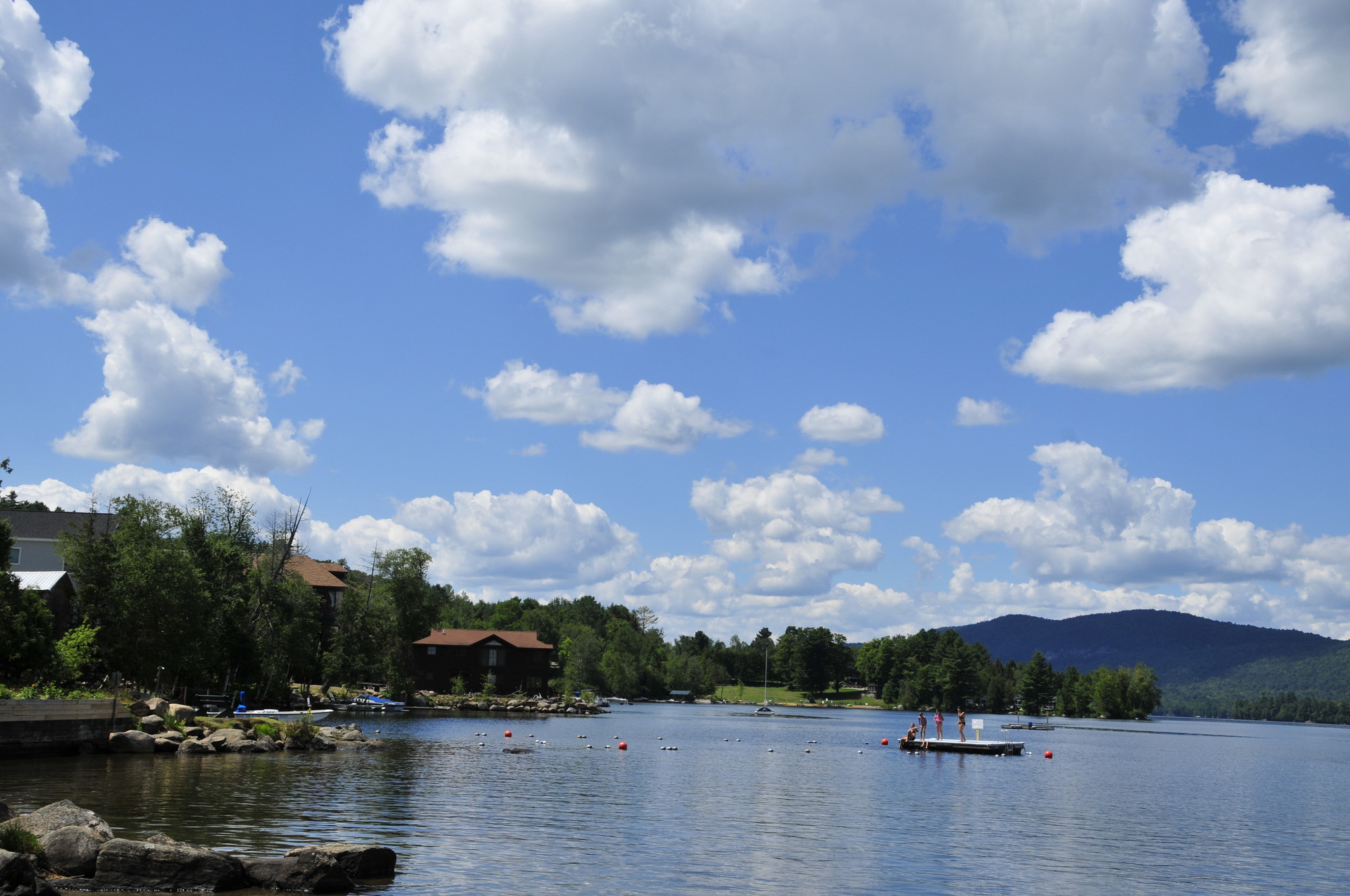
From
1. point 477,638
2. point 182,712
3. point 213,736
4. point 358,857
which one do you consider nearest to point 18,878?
point 358,857

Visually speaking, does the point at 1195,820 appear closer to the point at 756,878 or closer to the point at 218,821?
the point at 756,878

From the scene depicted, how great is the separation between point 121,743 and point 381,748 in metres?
15.5

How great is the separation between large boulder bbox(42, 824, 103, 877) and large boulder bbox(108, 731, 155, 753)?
29.1 meters

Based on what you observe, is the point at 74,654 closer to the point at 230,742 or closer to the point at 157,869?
the point at 230,742

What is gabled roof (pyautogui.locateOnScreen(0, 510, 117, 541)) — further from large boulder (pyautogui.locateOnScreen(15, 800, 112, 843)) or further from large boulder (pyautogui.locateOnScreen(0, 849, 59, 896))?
large boulder (pyautogui.locateOnScreen(0, 849, 59, 896))

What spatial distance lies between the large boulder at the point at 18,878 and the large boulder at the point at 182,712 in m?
39.0

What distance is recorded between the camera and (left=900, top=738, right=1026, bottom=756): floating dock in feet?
250

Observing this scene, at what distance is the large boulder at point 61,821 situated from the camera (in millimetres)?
21016

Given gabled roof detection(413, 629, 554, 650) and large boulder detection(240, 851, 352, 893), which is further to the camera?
gabled roof detection(413, 629, 554, 650)

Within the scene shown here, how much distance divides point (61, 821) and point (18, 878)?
4.59 m

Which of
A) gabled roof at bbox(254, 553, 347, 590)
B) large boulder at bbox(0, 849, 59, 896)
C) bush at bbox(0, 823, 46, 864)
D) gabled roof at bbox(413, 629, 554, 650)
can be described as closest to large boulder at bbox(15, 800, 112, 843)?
bush at bbox(0, 823, 46, 864)

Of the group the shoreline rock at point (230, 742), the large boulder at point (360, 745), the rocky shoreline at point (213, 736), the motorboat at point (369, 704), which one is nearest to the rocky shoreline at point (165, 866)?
the shoreline rock at point (230, 742)

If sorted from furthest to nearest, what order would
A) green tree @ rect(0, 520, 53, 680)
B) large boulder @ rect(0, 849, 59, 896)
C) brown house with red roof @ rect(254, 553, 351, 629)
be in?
brown house with red roof @ rect(254, 553, 351, 629)
green tree @ rect(0, 520, 53, 680)
large boulder @ rect(0, 849, 59, 896)

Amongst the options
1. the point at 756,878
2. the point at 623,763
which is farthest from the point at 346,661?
the point at 756,878
